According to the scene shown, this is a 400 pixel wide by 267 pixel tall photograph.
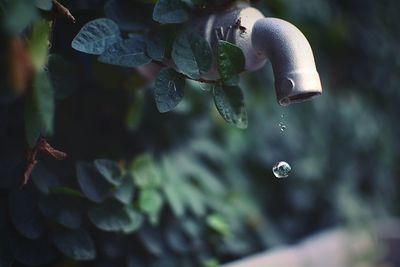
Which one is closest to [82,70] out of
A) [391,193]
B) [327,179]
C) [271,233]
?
[271,233]

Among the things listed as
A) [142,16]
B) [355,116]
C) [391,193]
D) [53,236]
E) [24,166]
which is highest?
[142,16]

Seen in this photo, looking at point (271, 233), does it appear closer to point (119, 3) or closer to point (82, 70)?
point (82, 70)

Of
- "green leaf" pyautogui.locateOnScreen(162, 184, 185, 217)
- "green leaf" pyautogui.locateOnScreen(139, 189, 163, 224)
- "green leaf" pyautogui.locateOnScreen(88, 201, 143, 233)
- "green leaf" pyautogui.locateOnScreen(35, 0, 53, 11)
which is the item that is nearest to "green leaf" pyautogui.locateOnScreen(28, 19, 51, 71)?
"green leaf" pyautogui.locateOnScreen(35, 0, 53, 11)

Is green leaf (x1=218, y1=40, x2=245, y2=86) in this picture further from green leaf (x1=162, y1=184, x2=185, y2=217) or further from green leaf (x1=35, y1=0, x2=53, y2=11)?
green leaf (x1=162, y1=184, x2=185, y2=217)

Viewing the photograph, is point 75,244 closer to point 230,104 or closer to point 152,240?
point 152,240

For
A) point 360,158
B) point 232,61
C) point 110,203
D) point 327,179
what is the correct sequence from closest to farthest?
point 232,61 < point 110,203 < point 327,179 < point 360,158

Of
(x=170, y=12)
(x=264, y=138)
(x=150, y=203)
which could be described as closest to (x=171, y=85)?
(x=170, y=12)

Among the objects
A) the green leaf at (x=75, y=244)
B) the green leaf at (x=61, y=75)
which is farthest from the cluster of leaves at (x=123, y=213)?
the green leaf at (x=61, y=75)
